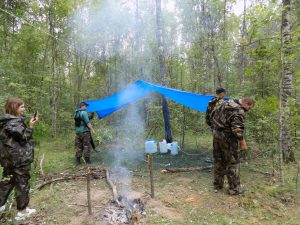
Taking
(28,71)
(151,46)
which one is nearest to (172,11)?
(151,46)

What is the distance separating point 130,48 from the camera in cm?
1409

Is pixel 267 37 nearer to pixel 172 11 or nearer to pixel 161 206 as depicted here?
pixel 161 206

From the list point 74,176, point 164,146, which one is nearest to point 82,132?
point 74,176

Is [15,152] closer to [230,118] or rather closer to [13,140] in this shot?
[13,140]

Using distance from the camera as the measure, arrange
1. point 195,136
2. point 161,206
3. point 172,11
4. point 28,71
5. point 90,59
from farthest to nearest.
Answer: point 172,11 < point 90,59 < point 28,71 < point 195,136 < point 161,206

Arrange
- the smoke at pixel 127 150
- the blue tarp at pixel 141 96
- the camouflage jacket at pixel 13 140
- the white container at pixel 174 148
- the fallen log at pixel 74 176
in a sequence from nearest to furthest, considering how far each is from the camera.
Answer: the camouflage jacket at pixel 13 140, the fallen log at pixel 74 176, the smoke at pixel 127 150, the blue tarp at pixel 141 96, the white container at pixel 174 148

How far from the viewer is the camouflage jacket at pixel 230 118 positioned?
317 cm

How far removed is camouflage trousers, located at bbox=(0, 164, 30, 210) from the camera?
2.52m

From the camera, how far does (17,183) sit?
254 centimetres

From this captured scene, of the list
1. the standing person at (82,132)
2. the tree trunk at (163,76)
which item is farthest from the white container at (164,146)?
the standing person at (82,132)

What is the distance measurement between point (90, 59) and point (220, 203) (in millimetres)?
10478

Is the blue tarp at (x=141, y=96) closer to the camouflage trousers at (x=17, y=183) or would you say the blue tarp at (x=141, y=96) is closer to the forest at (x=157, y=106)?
the forest at (x=157, y=106)

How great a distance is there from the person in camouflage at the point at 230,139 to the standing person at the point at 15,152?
2298mm

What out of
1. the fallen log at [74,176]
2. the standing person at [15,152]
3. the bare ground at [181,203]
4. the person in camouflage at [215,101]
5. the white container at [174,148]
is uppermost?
the person in camouflage at [215,101]
